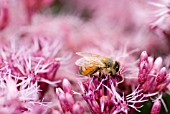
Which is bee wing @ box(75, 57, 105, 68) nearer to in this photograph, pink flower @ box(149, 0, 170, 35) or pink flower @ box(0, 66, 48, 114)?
pink flower @ box(0, 66, 48, 114)

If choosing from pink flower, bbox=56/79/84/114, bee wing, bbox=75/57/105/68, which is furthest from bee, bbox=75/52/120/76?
pink flower, bbox=56/79/84/114

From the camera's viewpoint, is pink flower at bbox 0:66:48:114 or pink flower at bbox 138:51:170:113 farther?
pink flower at bbox 138:51:170:113

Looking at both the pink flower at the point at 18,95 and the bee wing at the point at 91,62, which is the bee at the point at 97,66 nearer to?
the bee wing at the point at 91,62

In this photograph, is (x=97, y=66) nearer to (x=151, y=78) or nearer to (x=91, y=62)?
(x=91, y=62)

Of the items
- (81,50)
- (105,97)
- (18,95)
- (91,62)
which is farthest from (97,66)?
(81,50)

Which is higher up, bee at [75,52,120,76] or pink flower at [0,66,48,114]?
bee at [75,52,120,76]

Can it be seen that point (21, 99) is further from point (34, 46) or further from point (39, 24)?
point (39, 24)

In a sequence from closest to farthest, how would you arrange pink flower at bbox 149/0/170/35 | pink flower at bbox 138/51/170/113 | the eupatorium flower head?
the eupatorium flower head
pink flower at bbox 138/51/170/113
pink flower at bbox 149/0/170/35

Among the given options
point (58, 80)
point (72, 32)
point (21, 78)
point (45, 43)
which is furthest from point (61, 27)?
point (21, 78)
